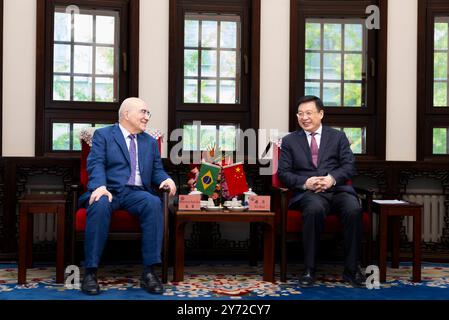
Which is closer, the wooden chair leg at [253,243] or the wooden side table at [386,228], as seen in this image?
the wooden side table at [386,228]

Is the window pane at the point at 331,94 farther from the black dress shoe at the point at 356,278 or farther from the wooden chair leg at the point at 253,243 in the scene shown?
the black dress shoe at the point at 356,278

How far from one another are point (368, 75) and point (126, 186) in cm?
251

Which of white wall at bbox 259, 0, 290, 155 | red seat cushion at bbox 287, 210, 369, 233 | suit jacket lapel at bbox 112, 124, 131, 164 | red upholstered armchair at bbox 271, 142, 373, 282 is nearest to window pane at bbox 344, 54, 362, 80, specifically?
white wall at bbox 259, 0, 290, 155

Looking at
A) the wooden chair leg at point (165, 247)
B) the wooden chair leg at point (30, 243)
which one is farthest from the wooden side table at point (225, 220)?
the wooden chair leg at point (30, 243)

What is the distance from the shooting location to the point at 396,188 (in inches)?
204

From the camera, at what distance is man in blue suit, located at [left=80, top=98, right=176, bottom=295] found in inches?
154

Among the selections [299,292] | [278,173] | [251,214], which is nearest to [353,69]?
[278,173]

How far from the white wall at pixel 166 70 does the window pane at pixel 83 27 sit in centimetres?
36

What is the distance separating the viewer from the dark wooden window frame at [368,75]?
17.4ft

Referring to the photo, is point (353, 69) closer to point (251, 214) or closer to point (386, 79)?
point (386, 79)

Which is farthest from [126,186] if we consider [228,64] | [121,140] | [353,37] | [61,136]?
[353,37]

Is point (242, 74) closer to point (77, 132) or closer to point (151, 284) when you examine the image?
point (77, 132)

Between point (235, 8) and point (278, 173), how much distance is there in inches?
65.1

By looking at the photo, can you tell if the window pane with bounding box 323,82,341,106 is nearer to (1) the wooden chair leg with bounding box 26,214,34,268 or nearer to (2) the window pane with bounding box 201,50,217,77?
(2) the window pane with bounding box 201,50,217,77
